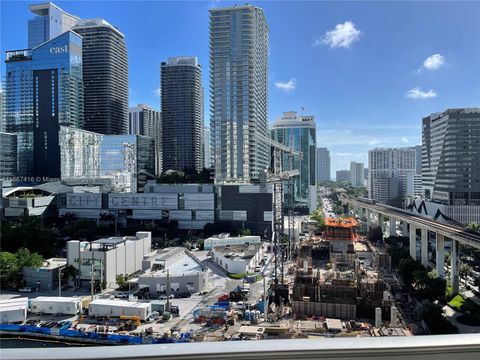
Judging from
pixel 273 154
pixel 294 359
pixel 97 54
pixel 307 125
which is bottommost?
pixel 294 359

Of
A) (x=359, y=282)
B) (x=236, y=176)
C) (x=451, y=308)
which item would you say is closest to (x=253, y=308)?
(x=359, y=282)

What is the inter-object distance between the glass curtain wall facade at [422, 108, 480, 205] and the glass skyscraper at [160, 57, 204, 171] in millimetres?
11058

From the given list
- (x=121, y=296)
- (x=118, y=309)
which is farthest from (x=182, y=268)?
(x=118, y=309)

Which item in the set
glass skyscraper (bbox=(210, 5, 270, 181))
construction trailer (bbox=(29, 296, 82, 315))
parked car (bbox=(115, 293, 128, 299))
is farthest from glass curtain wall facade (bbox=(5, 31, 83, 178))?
construction trailer (bbox=(29, 296, 82, 315))

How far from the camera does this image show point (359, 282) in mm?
5473

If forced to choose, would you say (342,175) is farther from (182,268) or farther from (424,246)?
(182,268)

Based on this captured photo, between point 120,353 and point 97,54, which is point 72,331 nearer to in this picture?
point 120,353

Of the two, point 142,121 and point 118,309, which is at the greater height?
point 142,121

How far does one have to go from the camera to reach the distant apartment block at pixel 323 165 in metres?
34.1

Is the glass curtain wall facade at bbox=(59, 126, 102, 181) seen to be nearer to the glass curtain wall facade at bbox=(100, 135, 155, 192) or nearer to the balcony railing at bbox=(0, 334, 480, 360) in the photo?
the glass curtain wall facade at bbox=(100, 135, 155, 192)

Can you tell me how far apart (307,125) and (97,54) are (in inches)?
418

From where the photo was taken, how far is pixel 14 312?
4.86m

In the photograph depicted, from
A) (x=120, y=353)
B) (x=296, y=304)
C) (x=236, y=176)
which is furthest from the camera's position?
(x=236, y=176)

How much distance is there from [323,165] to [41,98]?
26007mm
